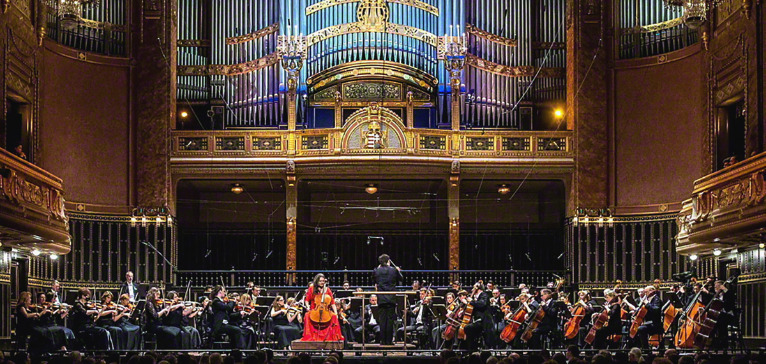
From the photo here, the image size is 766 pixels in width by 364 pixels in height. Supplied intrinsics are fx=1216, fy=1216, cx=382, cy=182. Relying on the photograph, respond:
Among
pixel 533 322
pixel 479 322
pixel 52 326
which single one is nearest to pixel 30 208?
pixel 52 326

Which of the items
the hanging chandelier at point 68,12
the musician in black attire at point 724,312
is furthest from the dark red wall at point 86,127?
the musician in black attire at point 724,312

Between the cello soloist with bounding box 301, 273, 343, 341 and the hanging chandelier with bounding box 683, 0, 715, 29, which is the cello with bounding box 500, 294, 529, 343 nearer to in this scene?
the cello soloist with bounding box 301, 273, 343, 341

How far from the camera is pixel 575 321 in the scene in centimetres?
1927

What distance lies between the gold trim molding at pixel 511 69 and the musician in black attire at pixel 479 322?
25.6ft

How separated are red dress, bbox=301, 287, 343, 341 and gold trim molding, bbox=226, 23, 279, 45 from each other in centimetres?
839

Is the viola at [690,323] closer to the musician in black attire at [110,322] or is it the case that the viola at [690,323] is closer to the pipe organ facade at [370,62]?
the pipe organ facade at [370,62]

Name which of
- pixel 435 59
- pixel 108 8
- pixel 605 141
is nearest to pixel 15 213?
pixel 108 8

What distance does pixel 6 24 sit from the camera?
21.5 meters

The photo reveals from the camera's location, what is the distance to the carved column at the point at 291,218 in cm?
2493

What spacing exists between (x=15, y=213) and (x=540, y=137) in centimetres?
1131

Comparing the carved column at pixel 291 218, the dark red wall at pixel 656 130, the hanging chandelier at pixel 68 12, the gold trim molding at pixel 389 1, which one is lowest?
the carved column at pixel 291 218

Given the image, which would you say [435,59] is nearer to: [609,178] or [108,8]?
[609,178]

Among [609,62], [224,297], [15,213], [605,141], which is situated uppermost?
[609,62]

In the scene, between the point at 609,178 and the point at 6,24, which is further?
the point at 609,178
